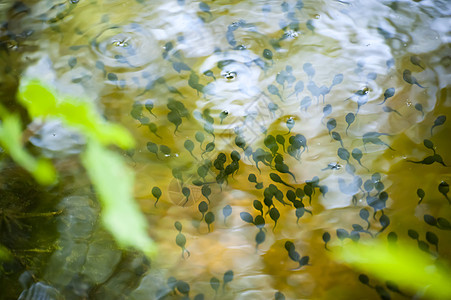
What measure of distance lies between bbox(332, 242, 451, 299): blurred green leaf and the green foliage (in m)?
0.67

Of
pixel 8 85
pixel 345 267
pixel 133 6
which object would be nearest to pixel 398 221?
pixel 345 267

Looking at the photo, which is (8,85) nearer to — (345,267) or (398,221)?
(345,267)

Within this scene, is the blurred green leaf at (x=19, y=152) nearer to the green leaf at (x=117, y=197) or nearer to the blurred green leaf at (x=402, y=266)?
the green leaf at (x=117, y=197)

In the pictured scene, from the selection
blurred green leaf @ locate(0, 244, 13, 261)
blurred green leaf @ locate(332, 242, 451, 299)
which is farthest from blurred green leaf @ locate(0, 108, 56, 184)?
blurred green leaf @ locate(332, 242, 451, 299)

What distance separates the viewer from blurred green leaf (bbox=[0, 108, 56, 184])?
1.41 metres

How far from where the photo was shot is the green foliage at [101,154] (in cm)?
132

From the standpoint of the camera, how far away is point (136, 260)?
1260 millimetres

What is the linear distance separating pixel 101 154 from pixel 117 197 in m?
0.20

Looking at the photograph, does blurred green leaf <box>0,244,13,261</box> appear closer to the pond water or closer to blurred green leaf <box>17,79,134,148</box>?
the pond water

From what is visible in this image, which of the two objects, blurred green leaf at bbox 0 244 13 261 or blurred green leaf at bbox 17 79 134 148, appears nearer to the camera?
blurred green leaf at bbox 0 244 13 261

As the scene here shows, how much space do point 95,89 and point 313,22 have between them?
3.27ft

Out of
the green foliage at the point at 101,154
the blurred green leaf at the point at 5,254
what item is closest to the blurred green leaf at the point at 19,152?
the green foliage at the point at 101,154

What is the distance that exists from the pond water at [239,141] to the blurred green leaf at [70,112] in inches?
1.6

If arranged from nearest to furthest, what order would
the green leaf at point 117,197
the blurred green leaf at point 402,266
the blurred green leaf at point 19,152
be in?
the blurred green leaf at point 402,266 → the green leaf at point 117,197 → the blurred green leaf at point 19,152
